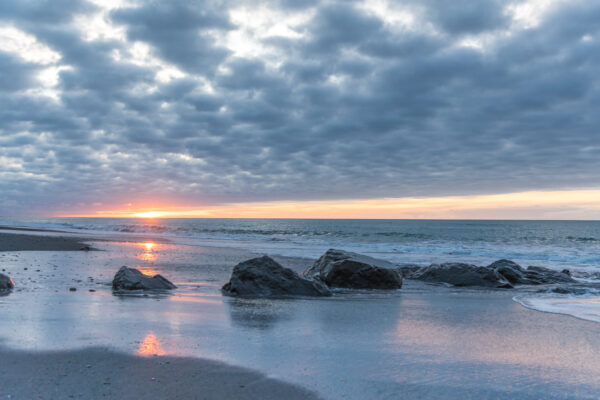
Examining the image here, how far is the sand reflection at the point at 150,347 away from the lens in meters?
3.53

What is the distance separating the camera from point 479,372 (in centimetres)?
324

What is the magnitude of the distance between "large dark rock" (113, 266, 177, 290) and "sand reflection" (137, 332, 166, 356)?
3520 millimetres

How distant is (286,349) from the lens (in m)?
3.76

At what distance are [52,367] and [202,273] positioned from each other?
7457 millimetres

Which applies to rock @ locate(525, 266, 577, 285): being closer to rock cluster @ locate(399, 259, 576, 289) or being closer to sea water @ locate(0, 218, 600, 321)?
rock cluster @ locate(399, 259, 576, 289)

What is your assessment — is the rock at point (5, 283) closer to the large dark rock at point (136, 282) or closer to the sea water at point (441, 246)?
the large dark rock at point (136, 282)

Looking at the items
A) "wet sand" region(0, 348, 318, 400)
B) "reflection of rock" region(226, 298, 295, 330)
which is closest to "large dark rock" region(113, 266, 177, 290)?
"reflection of rock" region(226, 298, 295, 330)

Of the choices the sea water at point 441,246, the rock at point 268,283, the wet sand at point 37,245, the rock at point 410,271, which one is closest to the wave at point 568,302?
the sea water at point 441,246

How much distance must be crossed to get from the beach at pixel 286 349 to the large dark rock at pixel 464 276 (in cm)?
311

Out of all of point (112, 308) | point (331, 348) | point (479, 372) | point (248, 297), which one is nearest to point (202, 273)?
point (248, 297)

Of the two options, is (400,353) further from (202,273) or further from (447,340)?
(202,273)

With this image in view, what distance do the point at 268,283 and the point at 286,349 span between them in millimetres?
3762

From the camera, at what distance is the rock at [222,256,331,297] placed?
7.31 m

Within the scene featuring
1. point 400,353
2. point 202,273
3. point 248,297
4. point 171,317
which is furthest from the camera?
point 202,273
